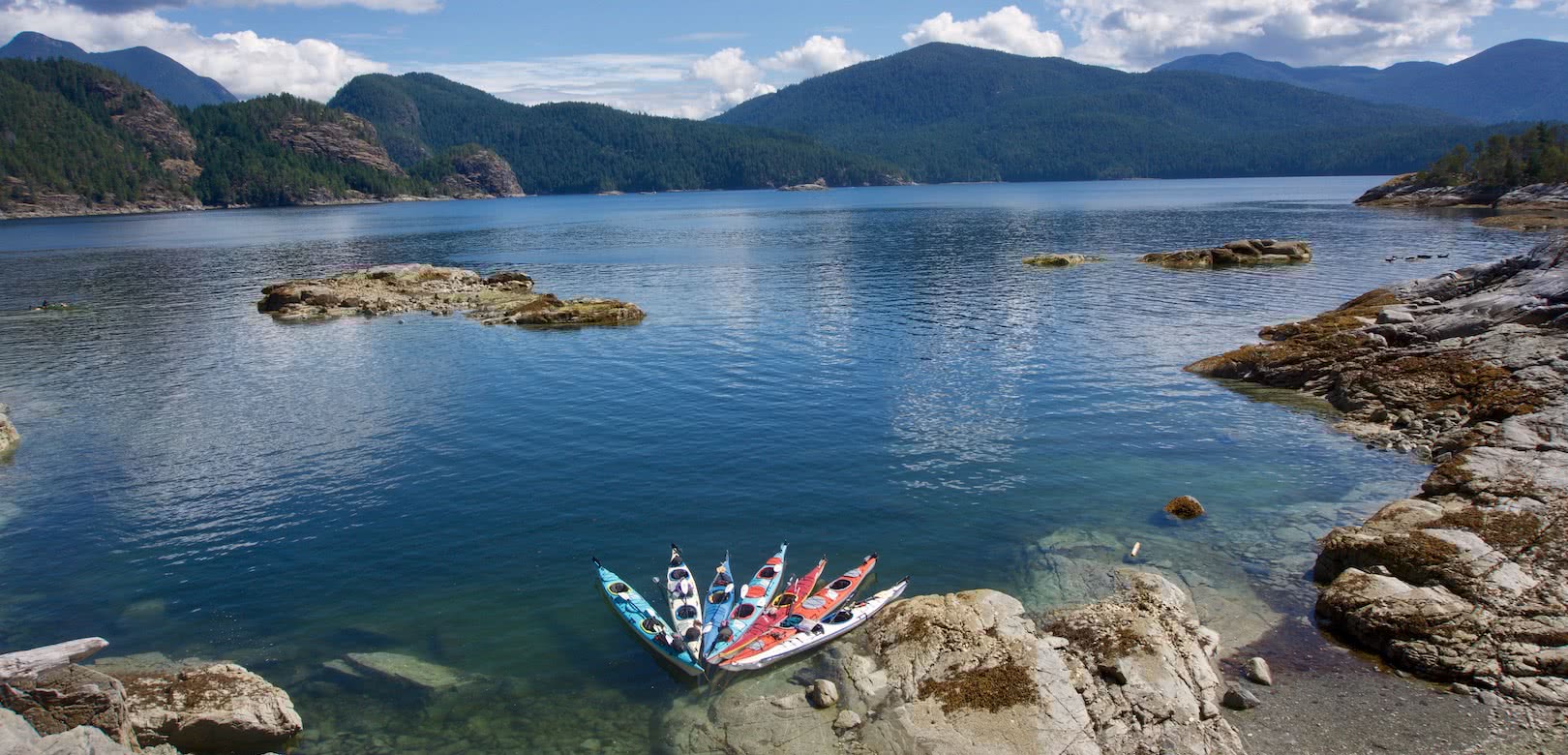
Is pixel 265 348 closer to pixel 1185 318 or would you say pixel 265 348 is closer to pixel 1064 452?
pixel 1064 452

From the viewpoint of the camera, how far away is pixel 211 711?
17.6 meters

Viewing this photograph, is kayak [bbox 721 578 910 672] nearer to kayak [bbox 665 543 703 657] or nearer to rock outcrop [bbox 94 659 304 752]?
kayak [bbox 665 543 703 657]

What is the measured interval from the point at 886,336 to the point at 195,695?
4357cm

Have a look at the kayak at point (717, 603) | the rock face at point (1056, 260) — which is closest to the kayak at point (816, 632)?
the kayak at point (717, 603)

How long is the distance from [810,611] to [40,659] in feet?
53.2

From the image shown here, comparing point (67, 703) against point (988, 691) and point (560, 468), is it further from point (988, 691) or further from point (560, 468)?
point (560, 468)

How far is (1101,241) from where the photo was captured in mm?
119875

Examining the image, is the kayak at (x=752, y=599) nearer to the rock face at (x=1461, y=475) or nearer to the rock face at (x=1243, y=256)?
the rock face at (x=1461, y=475)

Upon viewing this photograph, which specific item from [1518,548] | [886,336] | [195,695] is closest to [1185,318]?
[886,336]

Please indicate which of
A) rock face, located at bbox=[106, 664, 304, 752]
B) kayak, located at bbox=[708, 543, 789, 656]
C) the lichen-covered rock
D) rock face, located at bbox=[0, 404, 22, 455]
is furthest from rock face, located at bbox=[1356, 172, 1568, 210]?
rock face, located at bbox=[0, 404, 22, 455]

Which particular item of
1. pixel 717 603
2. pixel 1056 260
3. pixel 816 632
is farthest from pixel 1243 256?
pixel 717 603

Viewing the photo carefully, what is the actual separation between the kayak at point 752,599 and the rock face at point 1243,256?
77.0 meters

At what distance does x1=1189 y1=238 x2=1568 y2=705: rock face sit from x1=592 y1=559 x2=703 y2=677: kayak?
15.9 metres

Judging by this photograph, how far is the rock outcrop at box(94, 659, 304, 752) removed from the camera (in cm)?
1730
